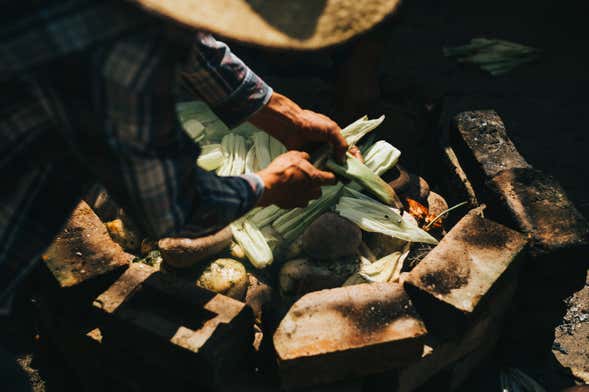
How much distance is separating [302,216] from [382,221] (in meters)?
0.57

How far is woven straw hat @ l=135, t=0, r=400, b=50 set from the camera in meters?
1.77

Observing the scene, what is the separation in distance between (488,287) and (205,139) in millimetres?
2488

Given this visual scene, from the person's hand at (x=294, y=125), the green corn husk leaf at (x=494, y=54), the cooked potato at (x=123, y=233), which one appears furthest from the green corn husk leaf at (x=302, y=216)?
the green corn husk leaf at (x=494, y=54)

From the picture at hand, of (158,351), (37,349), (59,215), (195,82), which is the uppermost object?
(195,82)

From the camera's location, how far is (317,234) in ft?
11.5

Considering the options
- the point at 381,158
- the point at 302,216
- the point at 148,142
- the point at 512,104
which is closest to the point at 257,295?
the point at 302,216

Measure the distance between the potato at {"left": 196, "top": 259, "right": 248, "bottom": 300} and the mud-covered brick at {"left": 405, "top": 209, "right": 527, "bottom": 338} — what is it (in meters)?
1.07

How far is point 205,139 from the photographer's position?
4.43 m

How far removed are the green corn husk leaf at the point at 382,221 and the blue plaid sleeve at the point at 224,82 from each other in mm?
1032

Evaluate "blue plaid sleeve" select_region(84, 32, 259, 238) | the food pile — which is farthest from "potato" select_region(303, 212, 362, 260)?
"blue plaid sleeve" select_region(84, 32, 259, 238)

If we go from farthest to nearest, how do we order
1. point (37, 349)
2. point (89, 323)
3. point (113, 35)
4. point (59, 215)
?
point (37, 349), point (89, 323), point (59, 215), point (113, 35)

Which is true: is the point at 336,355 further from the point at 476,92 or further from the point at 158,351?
the point at 476,92

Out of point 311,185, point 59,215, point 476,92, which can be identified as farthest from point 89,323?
point 476,92

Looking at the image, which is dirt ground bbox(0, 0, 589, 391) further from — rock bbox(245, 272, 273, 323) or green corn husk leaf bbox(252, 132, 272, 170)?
rock bbox(245, 272, 273, 323)
